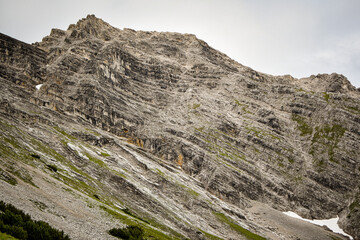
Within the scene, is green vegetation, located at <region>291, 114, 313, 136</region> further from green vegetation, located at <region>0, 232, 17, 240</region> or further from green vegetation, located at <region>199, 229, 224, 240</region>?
green vegetation, located at <region>0, 232, 17, 240</region>

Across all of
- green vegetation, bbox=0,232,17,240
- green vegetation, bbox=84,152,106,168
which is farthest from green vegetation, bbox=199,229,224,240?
green vegetation, bbox=0,232,17,240

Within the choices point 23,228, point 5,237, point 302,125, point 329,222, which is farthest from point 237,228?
point 302,125

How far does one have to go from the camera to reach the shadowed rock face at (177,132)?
76125 mm

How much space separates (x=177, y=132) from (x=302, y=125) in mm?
77930

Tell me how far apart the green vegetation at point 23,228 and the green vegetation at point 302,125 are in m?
149

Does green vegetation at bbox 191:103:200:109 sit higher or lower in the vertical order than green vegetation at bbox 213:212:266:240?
higher

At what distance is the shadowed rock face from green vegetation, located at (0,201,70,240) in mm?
23925

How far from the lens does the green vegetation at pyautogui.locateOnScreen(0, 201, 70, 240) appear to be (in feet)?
63.7

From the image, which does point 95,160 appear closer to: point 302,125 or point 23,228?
point 23,228

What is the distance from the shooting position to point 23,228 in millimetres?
20766

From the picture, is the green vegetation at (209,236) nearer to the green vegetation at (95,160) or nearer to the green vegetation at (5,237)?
the green vegetation at (95,160)

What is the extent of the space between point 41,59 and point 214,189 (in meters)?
117

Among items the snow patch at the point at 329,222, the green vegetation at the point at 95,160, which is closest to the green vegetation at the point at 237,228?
the snow patch at the point at 329,222

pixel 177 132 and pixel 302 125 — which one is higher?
pixel 302 125
